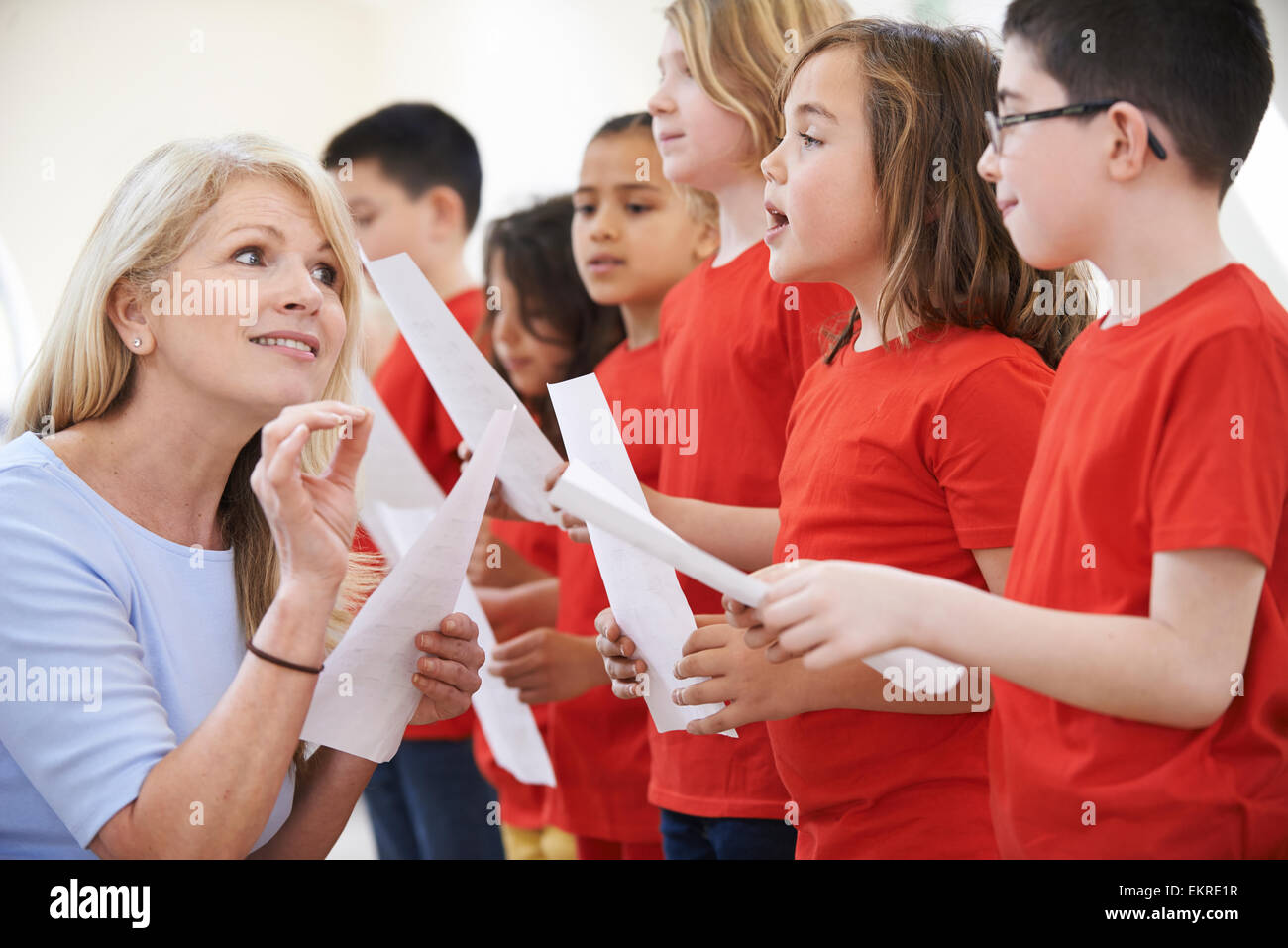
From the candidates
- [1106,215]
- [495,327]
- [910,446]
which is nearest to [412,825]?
[495,327]

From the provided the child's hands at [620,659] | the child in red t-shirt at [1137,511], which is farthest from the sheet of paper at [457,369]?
the child in red t-shirt at [1137,511]

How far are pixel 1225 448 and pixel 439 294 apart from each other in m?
1.96

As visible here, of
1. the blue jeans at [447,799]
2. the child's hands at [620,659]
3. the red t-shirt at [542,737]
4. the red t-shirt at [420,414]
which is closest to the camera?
the child's hands at [620,659]

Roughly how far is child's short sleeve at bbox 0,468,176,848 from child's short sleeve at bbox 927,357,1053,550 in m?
0.78

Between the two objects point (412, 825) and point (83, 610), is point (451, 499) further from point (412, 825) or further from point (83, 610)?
point (412, 825)

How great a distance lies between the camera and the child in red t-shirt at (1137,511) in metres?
0.86

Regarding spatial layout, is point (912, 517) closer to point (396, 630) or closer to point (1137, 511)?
point (1137, 511)

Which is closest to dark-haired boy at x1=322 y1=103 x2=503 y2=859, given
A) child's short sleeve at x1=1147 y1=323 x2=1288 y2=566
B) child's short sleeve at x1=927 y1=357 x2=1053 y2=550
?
child's short sleeve at x1=927 y1=357 x2=1053 y2=550

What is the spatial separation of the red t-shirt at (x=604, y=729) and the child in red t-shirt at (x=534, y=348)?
0.61 feet

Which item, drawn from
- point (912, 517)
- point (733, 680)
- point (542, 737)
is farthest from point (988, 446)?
point (542, 737)

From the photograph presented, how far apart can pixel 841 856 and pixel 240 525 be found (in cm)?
78

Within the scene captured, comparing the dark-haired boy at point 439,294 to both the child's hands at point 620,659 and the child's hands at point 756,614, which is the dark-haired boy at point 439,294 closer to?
the child's hands at point 620,659

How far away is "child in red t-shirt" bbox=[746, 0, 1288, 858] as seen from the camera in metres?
0.86

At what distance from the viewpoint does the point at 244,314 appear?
4.12 feet
